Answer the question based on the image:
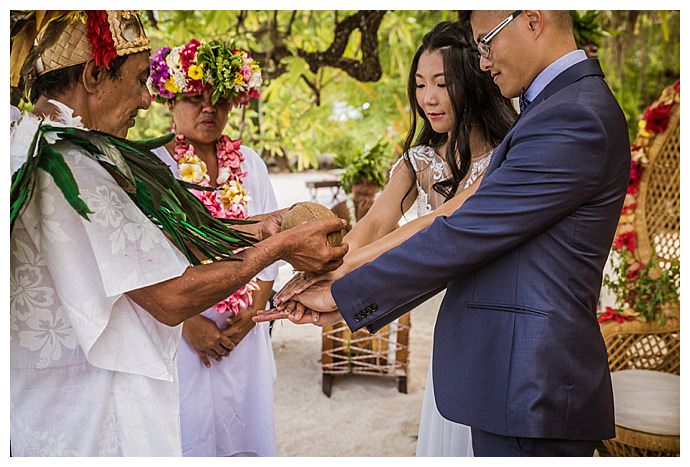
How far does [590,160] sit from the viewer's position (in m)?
1.92

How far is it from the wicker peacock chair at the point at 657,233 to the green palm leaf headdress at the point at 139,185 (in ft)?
9.03

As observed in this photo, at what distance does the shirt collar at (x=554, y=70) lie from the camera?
2.10 metres

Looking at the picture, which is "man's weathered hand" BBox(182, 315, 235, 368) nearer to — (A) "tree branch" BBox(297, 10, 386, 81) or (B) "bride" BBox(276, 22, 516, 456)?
(B) "bride" BBox(276, 22, 516, 456)

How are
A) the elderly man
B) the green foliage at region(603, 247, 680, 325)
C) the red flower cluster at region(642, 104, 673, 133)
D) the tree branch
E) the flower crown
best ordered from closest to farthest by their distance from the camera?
the elderly man < the flower crown < the green foliage at region(603, 247, 680, 325) < the red flower cluster at region(642, 104, 673, 133) < the tree branch

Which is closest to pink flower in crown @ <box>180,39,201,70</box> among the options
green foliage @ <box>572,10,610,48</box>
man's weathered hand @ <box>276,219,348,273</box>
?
man's weathered hand @ <box>276,219,348,273</box>

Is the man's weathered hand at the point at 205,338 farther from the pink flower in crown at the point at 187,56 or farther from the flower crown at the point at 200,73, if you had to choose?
the pink flower in crown at the point at 187,56

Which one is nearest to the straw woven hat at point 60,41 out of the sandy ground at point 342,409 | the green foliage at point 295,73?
the green foliage at point 295,73

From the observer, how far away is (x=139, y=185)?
1.90 metres

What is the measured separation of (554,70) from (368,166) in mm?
4871

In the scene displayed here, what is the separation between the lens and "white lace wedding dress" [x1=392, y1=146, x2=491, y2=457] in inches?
115

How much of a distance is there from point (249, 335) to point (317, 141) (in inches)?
196

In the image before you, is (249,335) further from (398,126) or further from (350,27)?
(398,126)


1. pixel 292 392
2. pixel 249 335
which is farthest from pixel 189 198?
pixel 292 392

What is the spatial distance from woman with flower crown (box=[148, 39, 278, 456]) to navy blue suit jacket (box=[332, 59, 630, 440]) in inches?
57.5
